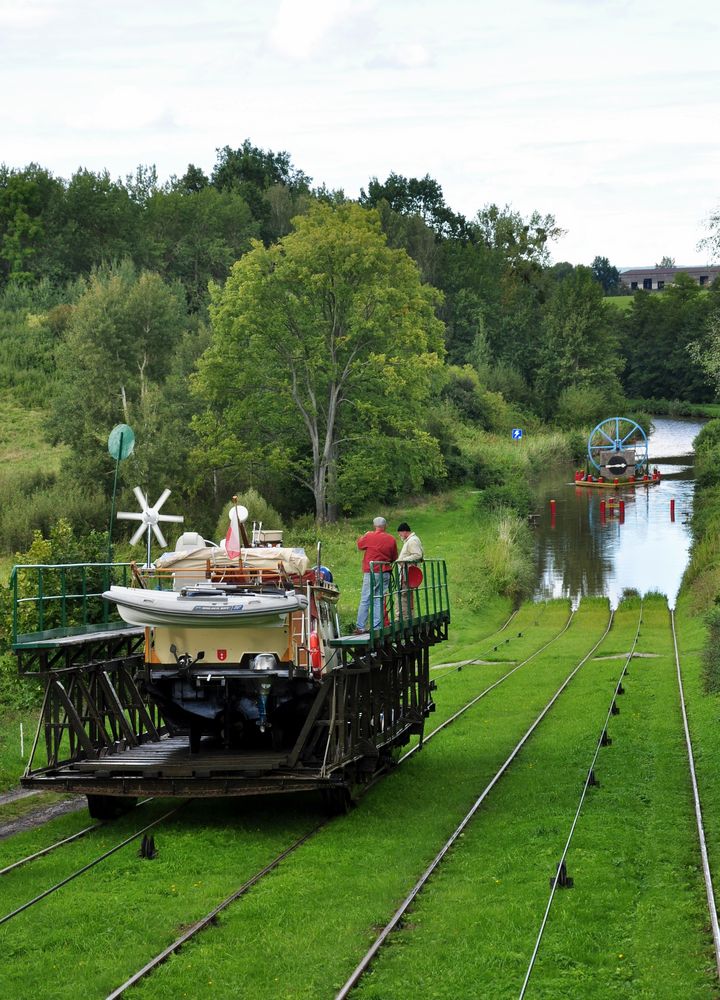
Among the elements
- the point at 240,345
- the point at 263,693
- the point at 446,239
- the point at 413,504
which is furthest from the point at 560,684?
the point at 446,239

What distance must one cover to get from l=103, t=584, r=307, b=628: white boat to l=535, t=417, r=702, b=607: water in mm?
37993

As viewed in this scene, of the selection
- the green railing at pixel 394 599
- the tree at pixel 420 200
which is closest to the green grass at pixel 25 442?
the green railing at pixel 394 599

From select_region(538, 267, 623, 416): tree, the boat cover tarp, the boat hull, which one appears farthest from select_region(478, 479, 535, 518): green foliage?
the boat cover tarp

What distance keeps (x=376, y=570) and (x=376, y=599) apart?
62 centimetres

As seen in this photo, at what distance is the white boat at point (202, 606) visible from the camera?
1609 cm

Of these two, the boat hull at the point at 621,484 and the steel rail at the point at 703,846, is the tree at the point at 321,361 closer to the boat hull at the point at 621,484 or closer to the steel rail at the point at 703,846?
the boat hull at the point at 621,484

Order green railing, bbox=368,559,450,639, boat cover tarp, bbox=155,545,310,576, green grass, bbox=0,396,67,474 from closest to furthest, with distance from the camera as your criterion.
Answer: boat cover tarp, bbox=155,545,310,576 < green railing, bbox=368,559,450,639 < green grass, bbox=0,396,67,474

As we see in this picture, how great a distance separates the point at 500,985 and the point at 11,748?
13.6m

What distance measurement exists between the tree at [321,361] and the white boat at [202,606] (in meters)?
44.5

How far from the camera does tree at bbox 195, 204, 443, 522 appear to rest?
62.1 metres

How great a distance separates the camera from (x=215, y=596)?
1641 centimetres

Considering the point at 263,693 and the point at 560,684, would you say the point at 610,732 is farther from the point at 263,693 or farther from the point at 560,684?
the point at 263,693

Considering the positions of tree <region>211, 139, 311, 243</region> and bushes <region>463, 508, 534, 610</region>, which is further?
tree <region>211, 139, 311, 243</region>

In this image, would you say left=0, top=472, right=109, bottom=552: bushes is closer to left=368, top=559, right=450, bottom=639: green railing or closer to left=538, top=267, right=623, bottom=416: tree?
left=368, top=559, right=450, bottom=639: green railing
